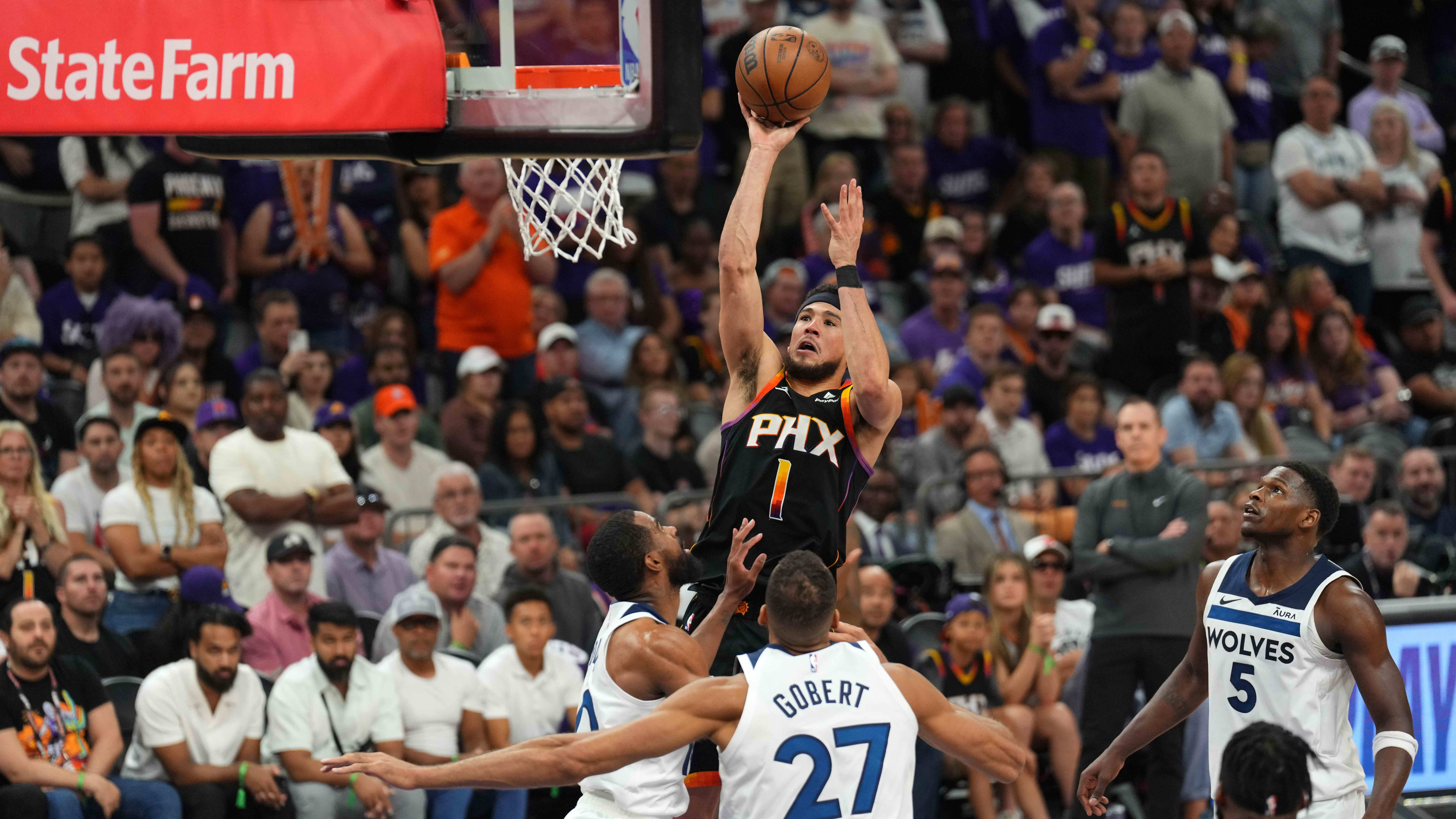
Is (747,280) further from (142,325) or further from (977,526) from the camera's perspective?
(142,325)

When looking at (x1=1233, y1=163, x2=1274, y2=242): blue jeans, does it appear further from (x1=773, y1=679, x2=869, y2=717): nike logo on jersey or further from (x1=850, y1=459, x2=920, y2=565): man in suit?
(x1=773, y1=679, x2=869, y2=717): nike logo on jersey

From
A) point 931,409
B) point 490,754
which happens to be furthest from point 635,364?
point 490,754

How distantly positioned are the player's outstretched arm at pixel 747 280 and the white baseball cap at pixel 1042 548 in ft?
16.0

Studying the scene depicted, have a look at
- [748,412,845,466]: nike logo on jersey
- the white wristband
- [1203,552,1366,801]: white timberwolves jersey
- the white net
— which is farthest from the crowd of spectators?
the white wristband

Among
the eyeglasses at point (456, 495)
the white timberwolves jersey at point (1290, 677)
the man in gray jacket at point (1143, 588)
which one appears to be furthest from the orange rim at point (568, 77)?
the man in gray jacket at point (1143, 588)

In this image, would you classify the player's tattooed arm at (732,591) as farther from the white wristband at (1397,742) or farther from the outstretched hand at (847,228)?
the white wristband at (1397,742)

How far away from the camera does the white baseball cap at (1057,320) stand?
45.5 feet

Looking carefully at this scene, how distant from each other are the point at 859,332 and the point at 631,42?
1.36 metres

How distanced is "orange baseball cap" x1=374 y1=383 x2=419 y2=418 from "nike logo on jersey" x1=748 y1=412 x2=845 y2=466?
5349mm

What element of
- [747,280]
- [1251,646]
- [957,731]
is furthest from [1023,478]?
[957,731]

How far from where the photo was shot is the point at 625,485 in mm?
12422

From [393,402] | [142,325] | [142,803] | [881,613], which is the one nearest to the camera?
[142,803]

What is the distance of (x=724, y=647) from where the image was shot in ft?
22.7

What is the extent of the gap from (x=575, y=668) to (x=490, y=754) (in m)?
4.87
